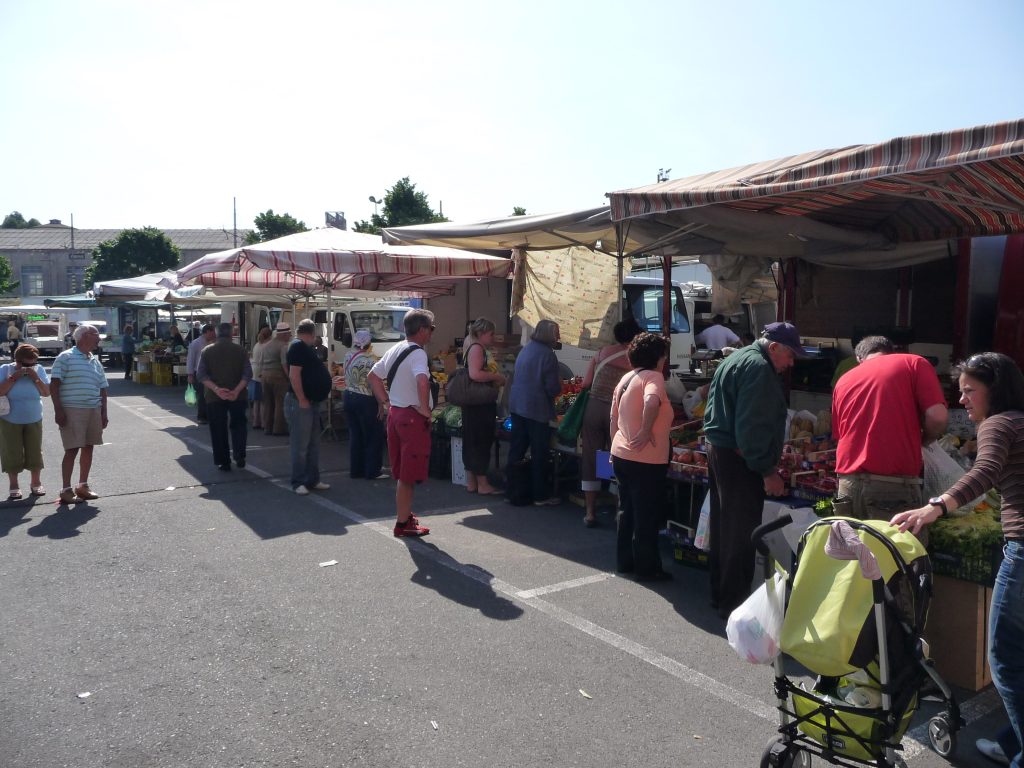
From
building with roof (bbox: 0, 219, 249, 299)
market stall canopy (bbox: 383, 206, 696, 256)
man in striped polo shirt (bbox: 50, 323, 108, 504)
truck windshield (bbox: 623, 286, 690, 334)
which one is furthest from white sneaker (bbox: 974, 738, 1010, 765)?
building with roof (bbox: 0, 219, 249, 299)

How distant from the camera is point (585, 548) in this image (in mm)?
6598

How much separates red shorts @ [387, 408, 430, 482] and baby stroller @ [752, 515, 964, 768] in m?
3.96

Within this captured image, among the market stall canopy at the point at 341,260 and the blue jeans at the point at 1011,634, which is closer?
the blue jeans at the point at 1011,634

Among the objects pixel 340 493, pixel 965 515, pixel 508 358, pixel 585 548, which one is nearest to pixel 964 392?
pixel 965 515

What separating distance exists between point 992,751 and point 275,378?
10.9 m

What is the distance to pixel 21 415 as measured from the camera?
7867 millimetres

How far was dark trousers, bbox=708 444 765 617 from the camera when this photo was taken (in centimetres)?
500

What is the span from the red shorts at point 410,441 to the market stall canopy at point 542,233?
2.28 metres

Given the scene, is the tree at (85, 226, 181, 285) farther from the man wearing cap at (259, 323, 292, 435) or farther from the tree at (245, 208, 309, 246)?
the man wearing cap at (259, 323, 292, 435)

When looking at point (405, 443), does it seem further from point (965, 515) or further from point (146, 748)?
point (965, 515)

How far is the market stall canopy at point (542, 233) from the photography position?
7.35 meters

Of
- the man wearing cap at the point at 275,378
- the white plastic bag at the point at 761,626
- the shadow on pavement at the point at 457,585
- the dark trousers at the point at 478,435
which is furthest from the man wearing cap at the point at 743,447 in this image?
the man wearing cap at the point at 275,378

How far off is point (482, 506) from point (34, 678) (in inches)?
176

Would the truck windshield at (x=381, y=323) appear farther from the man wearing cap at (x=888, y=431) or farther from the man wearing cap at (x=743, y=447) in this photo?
the man wearing cap at (x=888, y=431)
